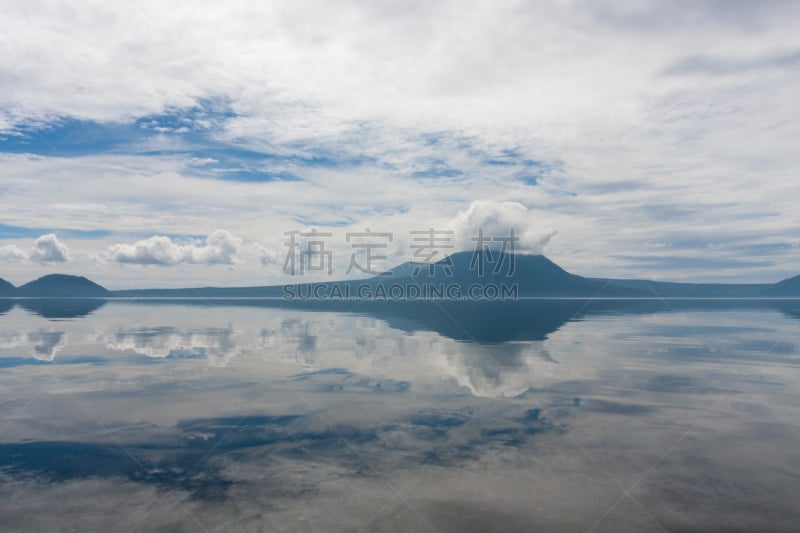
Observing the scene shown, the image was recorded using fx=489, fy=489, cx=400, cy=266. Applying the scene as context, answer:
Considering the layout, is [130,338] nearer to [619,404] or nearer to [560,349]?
[560,349]

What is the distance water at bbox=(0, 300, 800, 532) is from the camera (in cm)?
1189

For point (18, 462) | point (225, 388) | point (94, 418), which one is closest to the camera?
point (18, 462)

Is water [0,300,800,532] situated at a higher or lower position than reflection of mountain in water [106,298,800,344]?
lower

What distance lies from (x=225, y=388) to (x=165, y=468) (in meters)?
10.9

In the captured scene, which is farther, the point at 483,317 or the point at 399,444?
the point at 483,317

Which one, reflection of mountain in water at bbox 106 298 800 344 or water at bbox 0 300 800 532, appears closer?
water at bbox 0 300 800 532

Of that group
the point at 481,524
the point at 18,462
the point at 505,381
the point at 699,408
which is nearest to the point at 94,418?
the point at 18,462

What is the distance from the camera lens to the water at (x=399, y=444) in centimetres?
1189

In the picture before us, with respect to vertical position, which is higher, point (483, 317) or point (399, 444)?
point (483, 317)

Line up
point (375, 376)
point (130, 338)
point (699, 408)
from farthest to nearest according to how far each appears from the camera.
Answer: point (130, 338) → point (375, 376) → point (699, 408)

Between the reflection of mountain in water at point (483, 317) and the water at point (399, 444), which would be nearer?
the water at point (399, 444)

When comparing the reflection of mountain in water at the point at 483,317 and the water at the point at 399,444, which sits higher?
the reflection of mountain in water at the point at 483,317

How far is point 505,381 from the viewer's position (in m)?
26.2

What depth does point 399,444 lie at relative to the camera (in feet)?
54.5
